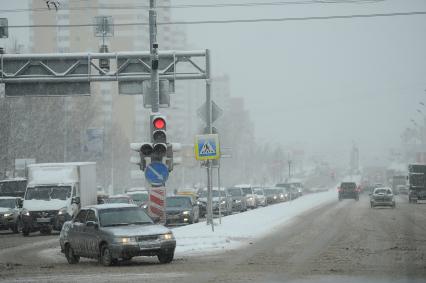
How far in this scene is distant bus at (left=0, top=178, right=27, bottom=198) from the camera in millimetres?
53781

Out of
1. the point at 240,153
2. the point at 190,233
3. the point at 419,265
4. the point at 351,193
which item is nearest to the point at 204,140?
the point at 190,233

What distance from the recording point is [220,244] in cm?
2859

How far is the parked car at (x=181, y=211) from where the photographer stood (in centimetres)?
4412

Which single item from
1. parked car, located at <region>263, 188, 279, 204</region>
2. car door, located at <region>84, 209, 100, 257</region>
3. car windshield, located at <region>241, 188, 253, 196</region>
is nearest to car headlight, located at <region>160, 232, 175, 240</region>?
car door, located at <region>84, 209, 100, 257</region>

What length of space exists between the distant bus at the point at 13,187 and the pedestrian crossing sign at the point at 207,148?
23757mm

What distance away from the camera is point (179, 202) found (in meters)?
45.7

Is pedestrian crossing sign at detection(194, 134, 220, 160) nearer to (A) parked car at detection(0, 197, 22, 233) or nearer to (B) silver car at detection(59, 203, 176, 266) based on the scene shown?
(B) silver car at detection(59, 203, 176, 266)

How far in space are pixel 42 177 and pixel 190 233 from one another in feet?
37.0

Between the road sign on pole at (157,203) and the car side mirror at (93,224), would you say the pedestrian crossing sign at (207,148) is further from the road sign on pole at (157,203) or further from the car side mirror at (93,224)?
the car side mirror at (93,224)

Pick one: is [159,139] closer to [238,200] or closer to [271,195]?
[238,200]

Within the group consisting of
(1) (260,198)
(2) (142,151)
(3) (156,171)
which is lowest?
(1) (260,198)

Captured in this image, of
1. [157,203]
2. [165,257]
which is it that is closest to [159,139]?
[157,203]

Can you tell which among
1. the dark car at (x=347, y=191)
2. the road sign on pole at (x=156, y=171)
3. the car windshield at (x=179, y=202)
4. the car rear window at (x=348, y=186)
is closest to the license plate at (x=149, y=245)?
the road sign on pole at (x=156, y=171)

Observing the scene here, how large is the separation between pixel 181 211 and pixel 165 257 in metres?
21.8
